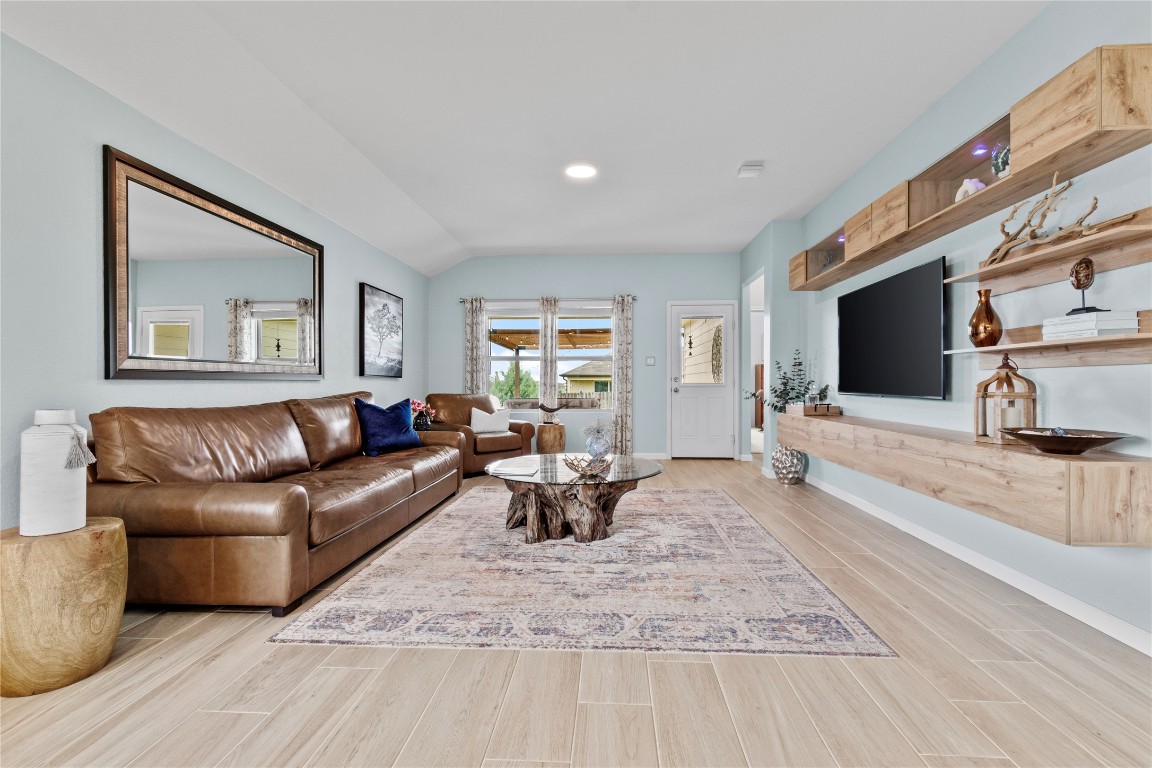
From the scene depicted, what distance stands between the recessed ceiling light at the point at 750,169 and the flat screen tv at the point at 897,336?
4.02ft

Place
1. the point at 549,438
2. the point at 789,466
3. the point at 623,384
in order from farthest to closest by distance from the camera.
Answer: the point at 623,384 → the point at 549,438 → the point at 789,466

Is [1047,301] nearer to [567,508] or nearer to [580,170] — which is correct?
[567,508]

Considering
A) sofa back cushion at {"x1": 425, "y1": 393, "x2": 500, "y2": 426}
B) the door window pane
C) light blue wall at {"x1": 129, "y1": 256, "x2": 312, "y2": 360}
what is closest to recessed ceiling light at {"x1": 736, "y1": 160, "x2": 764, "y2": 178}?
the door window pane

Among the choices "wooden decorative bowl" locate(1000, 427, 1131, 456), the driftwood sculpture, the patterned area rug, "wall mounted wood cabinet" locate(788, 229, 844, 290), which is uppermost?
"wall mounted wood cabinet" locate(788, 229, 844, 290)

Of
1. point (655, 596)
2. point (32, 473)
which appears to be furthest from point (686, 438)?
point (32, 473)

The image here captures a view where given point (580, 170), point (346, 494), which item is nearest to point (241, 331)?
point (346, 494)

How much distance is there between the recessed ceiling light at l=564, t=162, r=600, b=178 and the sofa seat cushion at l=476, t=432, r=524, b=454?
2.73 m

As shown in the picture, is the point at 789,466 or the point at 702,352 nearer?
the point at 789,466

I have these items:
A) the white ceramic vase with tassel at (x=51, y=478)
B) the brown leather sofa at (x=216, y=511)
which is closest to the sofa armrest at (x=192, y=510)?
the brown leather sofa at (x=216, y=511)

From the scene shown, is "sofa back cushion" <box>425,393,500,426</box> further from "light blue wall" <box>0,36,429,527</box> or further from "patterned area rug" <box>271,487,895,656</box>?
"light blue wall" <box>0,36,429,527</box>

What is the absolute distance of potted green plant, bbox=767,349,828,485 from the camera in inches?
197

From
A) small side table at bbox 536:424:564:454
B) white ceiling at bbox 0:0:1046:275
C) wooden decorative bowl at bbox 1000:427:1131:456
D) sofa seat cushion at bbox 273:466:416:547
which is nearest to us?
wooden decorative bowl at bbox 1000:427:1131:456

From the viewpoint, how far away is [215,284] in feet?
10.7

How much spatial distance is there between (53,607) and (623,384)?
5.66 meters
